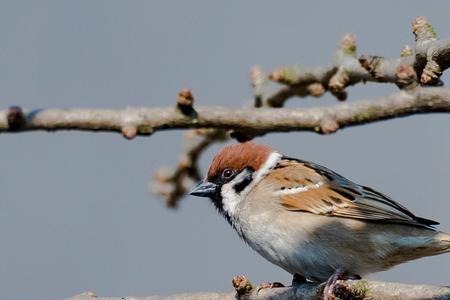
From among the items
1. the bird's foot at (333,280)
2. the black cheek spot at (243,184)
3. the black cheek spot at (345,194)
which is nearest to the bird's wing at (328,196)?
the black cheek spot at (345,194)

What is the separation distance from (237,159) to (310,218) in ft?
1.67

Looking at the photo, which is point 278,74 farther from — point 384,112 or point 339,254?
point 384,112

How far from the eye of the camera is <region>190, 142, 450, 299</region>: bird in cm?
315

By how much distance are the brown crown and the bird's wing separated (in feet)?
0.34

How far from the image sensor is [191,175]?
13.0 ft

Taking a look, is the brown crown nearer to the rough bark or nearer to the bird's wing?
the bird's wing

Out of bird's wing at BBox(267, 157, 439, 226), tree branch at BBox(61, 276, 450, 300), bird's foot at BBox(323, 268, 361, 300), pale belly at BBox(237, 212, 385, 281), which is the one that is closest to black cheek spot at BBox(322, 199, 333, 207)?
bird's wing at BBox(267, 157, 439, 226)

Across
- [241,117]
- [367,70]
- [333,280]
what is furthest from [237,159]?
[241,117]

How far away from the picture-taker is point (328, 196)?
3457 millimetres

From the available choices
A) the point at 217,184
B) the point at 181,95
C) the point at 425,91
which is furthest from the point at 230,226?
the point at 425,91

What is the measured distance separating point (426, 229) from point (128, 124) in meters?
1.59

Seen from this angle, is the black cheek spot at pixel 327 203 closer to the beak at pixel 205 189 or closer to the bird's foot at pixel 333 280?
the bird's foot at pixel 333 280

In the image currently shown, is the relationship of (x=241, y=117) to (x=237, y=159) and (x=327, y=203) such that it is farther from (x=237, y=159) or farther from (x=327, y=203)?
(x=237, y=159)

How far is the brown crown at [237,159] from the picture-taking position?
3607mm
